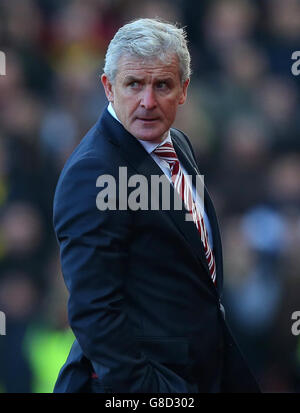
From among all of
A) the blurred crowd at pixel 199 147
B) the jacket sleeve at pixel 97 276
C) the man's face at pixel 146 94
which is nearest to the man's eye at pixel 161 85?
the man's face at pixel 146 94

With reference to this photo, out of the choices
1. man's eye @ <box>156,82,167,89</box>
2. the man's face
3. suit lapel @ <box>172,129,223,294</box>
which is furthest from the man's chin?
suit lapel @ <box>172,129,223,294</box>

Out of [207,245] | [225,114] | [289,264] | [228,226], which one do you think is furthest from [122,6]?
[207,245]

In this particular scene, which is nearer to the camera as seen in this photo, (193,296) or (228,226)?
(193,296)

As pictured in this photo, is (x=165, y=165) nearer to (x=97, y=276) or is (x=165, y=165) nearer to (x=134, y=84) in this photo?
(x=134, y=84)

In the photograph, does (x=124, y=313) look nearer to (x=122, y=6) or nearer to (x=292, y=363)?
(x=292, y=363)

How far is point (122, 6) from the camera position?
18.9 feet

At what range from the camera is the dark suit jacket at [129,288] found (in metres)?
2.01

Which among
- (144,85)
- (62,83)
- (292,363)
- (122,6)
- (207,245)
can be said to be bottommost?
(292,363)

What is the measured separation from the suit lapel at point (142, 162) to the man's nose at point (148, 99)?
0.31 ft

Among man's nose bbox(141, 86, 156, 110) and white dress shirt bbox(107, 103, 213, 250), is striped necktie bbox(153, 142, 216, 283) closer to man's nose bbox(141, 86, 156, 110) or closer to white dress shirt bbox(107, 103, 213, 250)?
white dress shirt bbox(107, 103, 213, 250)

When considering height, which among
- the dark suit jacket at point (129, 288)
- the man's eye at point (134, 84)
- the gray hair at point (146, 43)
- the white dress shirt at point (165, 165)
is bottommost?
the dark suit jacket at point (129, 288)

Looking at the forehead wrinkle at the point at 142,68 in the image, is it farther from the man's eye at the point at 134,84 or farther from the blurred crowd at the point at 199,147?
the blurred crowd at the point at 199,147
